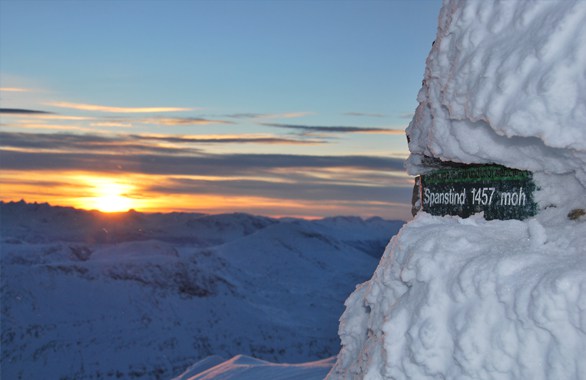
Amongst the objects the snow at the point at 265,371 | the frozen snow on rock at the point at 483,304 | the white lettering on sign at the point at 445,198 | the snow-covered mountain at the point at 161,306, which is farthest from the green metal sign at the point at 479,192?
the snow-covered mountain at the point at 161,306

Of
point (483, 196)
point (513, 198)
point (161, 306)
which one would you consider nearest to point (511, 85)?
point (513, 198)

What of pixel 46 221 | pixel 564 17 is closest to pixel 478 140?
pixel 564 17

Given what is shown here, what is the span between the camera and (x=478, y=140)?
15.8ft

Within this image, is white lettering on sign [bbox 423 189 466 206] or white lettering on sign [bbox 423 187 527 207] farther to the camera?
white lettering on sign [bbox 423 189 466 206]

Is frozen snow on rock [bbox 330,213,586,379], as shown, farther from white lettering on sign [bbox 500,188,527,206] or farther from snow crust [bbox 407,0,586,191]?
snow crust [bbox 407,0,586,191]

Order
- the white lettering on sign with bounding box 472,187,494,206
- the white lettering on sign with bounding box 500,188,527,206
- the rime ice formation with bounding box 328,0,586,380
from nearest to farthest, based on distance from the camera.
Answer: the rime ice formation with bounding box 328,0,586,380 < the white lettering on sign with bounding box 500,188,527,206 < the white lettering on sign with bounding box 472,187,494,206

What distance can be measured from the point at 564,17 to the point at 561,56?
0.22m

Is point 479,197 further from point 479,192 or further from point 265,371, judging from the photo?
point 265,371

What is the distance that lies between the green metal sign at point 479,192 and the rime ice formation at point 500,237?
8 centimetres

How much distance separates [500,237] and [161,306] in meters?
27.6

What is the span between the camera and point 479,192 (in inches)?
202

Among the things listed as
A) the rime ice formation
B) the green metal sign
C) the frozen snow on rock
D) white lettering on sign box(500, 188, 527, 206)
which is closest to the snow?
the green metal sign

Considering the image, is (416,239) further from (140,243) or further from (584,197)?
(140,243)

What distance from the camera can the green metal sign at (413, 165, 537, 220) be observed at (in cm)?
473
